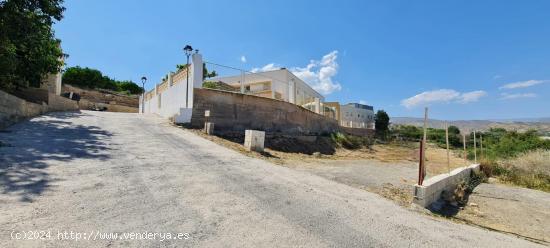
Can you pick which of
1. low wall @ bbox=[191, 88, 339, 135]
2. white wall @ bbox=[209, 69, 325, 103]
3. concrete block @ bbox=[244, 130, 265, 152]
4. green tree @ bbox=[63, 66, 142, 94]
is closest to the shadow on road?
low wall @ bbox=[191, 88, 339, 135]

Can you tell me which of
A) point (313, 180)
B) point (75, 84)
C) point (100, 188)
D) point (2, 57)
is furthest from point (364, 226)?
point (75, 84)

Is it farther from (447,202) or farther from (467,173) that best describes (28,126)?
(467,173)

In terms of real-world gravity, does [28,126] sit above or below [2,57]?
below

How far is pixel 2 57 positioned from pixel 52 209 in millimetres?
9353

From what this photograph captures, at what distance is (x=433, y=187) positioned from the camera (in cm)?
627

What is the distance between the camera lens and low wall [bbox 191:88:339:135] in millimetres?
13220

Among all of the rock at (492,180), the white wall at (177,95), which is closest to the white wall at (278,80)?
the white wall at (177,95)

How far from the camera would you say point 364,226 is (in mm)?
4047

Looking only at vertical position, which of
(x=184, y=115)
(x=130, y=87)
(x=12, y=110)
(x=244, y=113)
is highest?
(x=130, y=87)

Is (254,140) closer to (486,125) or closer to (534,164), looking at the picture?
(534,164)

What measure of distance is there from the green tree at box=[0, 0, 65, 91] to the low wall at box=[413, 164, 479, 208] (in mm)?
12974

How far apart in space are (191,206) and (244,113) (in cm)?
1050

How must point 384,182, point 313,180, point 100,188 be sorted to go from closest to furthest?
point 100,188, point 313,180, point 384,182

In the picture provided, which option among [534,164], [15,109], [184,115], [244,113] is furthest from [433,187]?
[15,109]
